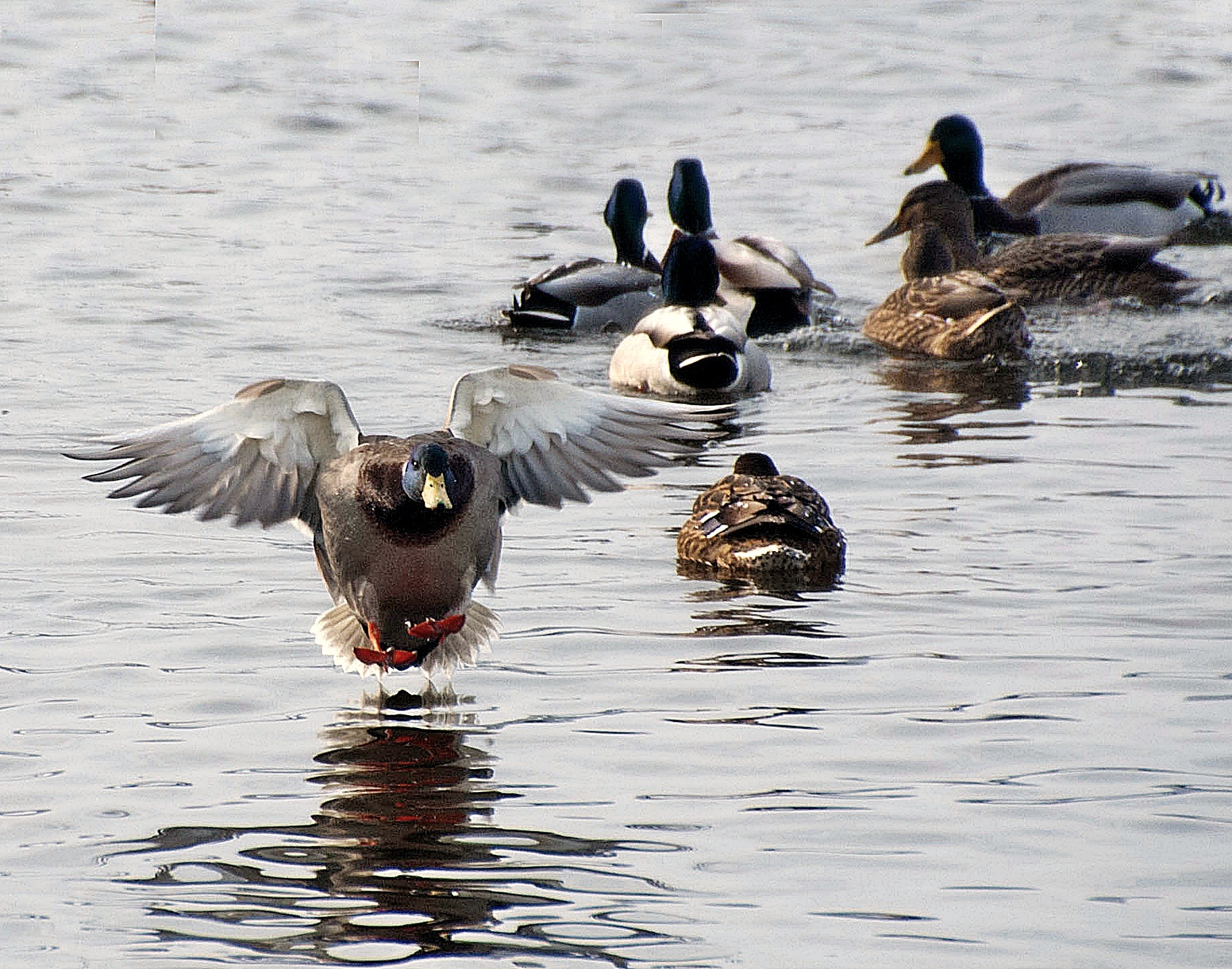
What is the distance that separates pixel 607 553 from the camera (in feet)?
25.5

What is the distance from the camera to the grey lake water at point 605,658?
4.71m

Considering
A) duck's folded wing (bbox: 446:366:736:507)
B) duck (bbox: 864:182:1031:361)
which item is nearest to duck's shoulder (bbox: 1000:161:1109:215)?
duck (bbox: 864:182:1031:361)

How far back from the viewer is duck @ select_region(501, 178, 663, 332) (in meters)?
12.3

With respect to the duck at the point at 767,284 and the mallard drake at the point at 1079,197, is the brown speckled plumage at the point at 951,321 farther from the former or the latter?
the mallard drake at the point at 1079,197

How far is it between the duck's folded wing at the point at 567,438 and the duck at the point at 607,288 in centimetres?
545

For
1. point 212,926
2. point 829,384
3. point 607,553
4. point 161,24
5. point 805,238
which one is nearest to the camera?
point 212,926

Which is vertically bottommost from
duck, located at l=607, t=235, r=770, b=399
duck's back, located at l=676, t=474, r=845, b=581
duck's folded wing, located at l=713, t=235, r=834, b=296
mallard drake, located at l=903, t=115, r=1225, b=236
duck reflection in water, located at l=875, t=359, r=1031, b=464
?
duck's back, located at l=676, t=474, r=845, b=581

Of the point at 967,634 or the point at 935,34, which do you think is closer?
the point at 967,634

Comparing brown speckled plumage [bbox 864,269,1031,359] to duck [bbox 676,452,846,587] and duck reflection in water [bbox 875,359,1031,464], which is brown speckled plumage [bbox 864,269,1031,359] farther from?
duck [bbox 676,452,846,587]

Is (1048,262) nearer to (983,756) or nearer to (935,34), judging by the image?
(983,756)

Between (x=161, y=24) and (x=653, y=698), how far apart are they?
1731 cm

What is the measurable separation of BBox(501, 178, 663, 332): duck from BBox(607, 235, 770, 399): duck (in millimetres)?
773

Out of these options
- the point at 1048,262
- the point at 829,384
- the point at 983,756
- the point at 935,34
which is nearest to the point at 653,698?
the point at 983,756

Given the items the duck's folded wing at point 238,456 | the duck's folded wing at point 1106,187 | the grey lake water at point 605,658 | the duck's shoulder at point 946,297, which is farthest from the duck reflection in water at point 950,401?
the duck's folded wing at point 1106,187
